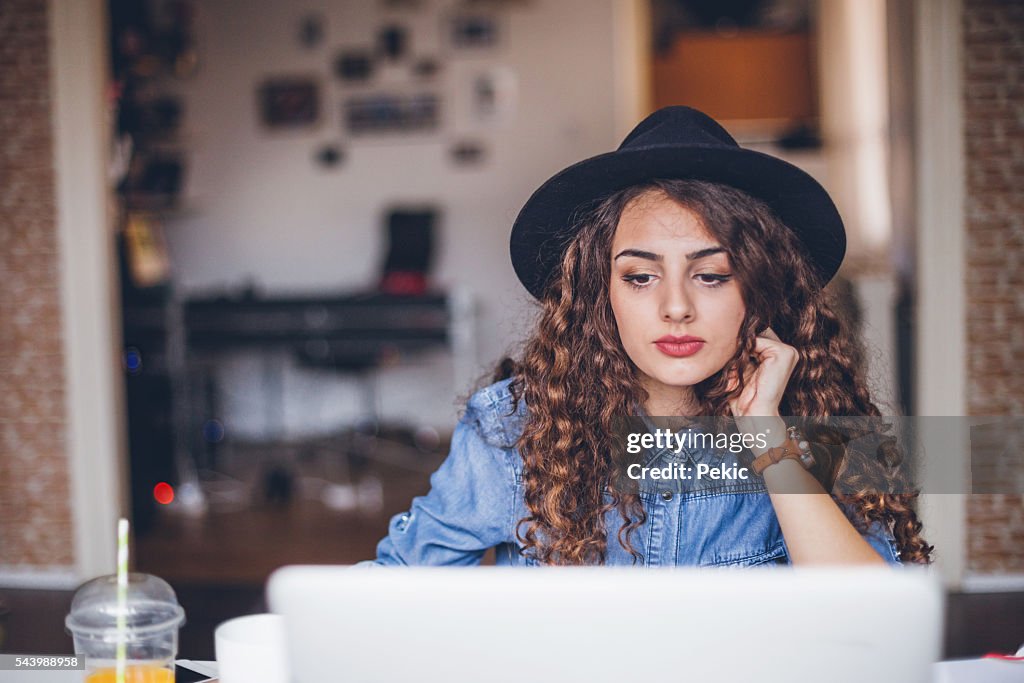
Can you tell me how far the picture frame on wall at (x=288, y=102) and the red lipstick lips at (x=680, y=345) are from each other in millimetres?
5497

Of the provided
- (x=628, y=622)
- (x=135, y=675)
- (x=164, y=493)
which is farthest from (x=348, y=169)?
(x=628, y=622)

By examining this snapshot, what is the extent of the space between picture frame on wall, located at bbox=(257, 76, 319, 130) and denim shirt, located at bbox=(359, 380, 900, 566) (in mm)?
5397

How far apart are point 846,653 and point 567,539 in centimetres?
54

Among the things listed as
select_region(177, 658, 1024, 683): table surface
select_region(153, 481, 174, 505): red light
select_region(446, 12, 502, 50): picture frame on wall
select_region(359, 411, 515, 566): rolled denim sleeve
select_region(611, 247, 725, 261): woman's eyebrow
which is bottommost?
select_region(153, 481, 174, 505): red light

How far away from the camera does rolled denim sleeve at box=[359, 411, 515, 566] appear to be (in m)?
1.08

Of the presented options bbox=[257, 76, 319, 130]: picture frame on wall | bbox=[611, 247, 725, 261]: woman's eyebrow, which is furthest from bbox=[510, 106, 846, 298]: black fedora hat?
bbox=[257, 76, 319, 130]: picture frame on wall

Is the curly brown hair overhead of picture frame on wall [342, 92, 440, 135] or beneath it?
beneath

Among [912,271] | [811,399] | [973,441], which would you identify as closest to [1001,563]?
[912,271]

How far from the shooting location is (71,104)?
312cm

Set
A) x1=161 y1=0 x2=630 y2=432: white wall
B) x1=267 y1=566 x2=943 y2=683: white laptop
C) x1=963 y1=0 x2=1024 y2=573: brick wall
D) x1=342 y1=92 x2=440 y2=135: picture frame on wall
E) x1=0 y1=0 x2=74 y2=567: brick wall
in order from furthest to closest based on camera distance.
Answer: x1=342 y1=92 x2=440 y2=135: picture frame on wall
x1=161 y1=0 x2=630 y2=432: white wall
x1=0 y1=0 x2=74 y2=567: brick wall
x1=963 y1=0 x2=1024 y2=573: brick wall
x1=267 y1=566 x2=943 y2=683: white laptop

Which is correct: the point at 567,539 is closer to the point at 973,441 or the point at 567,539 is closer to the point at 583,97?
the point at 973,441

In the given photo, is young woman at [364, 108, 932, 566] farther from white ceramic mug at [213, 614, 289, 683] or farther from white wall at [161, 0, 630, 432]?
white wall at [161, 0, 630, 432]

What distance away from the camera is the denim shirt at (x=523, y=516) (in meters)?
1.07

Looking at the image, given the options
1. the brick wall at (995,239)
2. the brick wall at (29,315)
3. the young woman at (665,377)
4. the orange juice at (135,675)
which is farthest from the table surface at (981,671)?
the brick wall at (29,315)
